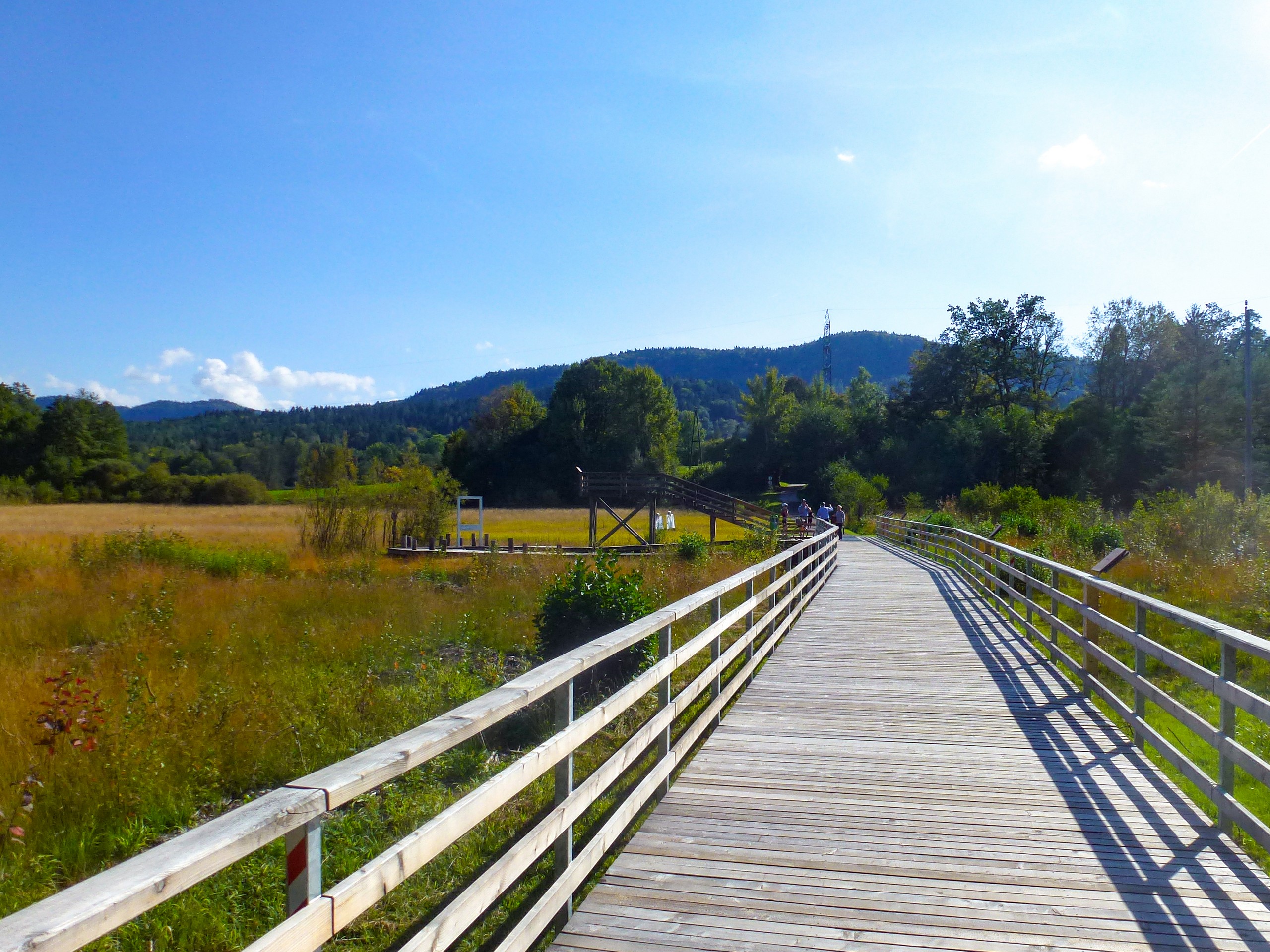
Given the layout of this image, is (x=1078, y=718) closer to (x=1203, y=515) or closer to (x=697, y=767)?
(x=697, y=767)

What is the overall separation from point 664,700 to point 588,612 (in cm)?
408

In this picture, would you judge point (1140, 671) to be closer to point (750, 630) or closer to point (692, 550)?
point (750, 630)

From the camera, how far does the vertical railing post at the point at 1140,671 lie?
229 inches

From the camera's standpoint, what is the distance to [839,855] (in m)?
4.28

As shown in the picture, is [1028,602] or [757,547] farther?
[757,547]

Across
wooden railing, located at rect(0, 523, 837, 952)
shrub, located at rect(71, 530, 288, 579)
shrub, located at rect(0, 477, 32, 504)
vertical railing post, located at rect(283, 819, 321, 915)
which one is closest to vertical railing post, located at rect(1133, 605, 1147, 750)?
wooden railing, located at rect(0, 523, 837, 952)

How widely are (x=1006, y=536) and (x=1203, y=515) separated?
648 cm

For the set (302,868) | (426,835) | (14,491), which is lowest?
(426,835)

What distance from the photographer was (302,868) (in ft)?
6.28

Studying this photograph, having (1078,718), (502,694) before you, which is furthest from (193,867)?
(1078,718)

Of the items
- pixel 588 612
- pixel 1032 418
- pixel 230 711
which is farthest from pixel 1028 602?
pixel 1032 418

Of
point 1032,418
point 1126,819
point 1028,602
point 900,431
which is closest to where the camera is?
point 1126,819

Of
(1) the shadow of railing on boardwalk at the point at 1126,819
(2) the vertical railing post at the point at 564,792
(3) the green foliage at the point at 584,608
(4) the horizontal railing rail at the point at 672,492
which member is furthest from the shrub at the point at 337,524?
(2) the vertical railing post at the point at 564,792

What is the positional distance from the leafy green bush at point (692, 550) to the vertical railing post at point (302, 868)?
20.3m
